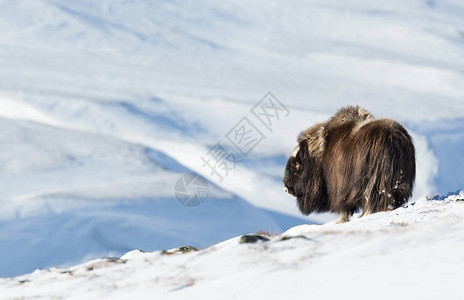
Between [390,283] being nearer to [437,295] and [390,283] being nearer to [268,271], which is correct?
[437,295]

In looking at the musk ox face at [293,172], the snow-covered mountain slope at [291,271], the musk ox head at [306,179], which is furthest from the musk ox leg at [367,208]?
the snow-covered mountain slope at [291,271]

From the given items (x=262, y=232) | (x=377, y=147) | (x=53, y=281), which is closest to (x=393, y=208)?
(x=377, y=147)

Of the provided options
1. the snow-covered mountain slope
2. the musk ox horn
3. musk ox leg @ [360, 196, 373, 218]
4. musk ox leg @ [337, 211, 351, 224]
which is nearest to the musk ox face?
the musk ox horn

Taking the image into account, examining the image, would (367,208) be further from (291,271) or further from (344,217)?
(291,271)

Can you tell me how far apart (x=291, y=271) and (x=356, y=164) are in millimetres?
3828

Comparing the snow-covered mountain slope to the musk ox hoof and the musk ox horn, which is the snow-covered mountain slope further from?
the musk ox horn

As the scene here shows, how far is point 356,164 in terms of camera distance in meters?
8.03

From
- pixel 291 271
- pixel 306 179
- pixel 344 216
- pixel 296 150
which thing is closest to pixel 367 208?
pixel 344 216

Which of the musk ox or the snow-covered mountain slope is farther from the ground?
the musk ox

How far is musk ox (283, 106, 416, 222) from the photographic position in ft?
25.9

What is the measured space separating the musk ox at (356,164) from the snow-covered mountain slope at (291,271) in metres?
2.58

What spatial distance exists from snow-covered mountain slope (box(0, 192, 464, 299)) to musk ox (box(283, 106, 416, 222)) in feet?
8.45

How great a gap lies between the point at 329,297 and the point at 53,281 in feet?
7.49

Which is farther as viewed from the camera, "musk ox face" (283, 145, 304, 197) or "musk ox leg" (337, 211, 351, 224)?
"musk ox face" (283, 145, 304, 197)
